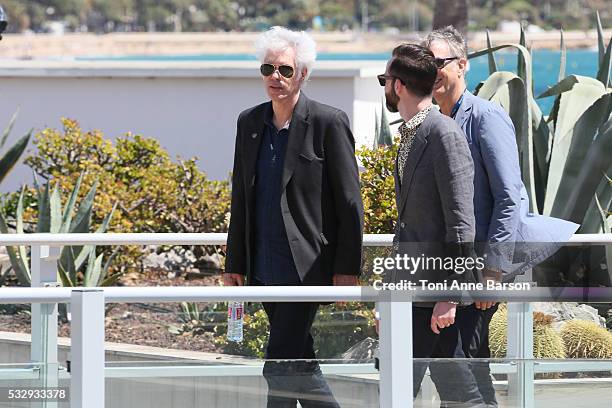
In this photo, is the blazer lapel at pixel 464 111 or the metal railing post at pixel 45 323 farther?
the blazer lapel at pixel 464 111

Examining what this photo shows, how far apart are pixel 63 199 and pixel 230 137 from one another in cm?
327

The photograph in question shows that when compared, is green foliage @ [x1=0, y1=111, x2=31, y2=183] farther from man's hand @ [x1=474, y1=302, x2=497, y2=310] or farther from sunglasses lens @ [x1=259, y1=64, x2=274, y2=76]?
man's hand @ [x1=474, y1=302, x2=497, y2=310]

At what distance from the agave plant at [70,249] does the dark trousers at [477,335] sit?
13.2 feet

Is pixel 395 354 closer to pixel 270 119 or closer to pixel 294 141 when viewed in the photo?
pixel 294 141

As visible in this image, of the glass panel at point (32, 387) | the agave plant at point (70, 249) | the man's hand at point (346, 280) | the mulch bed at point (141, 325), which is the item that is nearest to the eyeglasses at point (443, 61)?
the man's hand at point (346, 280)

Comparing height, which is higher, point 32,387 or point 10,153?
point 10,153

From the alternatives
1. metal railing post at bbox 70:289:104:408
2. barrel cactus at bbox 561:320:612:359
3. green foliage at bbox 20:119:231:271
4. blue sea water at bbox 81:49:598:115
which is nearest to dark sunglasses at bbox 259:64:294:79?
metal railing post at bbox 70:289:104:408

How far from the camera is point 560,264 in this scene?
5.29 meters

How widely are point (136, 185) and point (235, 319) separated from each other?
577 centimetres

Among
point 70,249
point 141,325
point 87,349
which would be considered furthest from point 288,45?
point 70,249

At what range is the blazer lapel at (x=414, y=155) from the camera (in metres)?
4.02

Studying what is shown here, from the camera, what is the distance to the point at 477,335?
4.21 meters

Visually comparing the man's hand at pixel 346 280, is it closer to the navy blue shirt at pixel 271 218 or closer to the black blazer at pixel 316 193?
the black blazer at pixel 316 193

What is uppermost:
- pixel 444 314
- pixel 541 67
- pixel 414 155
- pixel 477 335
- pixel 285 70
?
pixel 541 67
